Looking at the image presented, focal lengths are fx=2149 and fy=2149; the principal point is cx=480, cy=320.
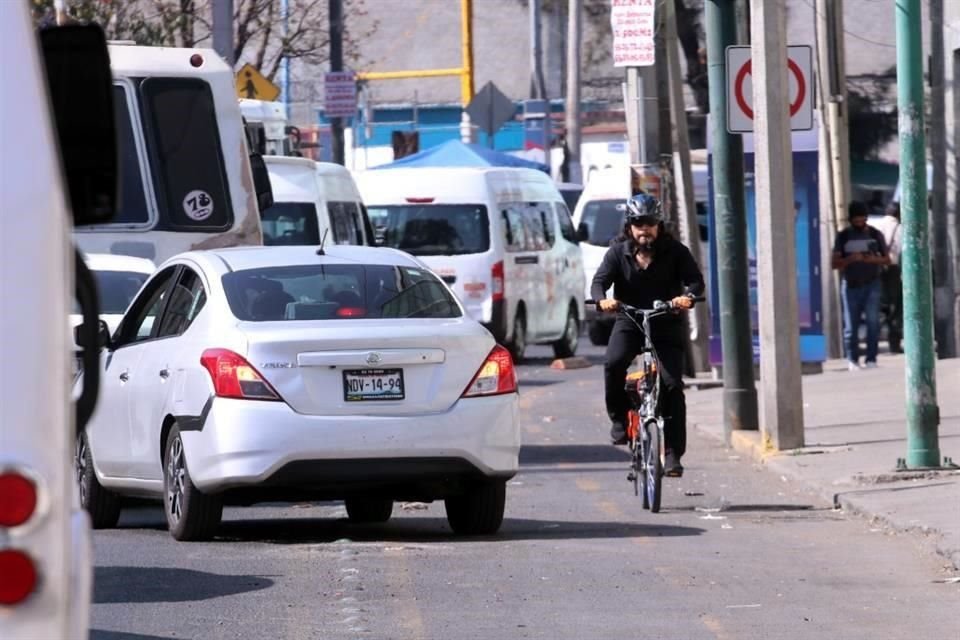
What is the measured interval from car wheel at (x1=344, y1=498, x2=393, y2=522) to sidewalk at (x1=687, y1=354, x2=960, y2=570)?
259cm

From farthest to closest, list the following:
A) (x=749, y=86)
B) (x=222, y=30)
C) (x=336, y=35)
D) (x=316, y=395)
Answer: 1. (x=336, y=35)
2. (x=222, y=30)
3. (x=749, y=86)
4. (x=316, y=395)

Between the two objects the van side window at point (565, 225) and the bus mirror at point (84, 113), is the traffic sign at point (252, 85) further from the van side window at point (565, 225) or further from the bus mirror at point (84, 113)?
the bus mirror at point (84, 113)

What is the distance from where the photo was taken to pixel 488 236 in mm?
24891

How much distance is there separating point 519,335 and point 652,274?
12.8 metres

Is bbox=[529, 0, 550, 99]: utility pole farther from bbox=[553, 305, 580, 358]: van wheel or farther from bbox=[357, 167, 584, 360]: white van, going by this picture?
bbox=[357, 167, 584, 360]: white van

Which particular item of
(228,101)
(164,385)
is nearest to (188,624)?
(164,385)

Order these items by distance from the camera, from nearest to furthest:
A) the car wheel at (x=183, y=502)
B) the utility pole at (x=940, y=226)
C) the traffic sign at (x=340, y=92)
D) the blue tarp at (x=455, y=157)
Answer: the car wheel at (x=183, y=502) → the utility pole at (x=940, y=226) → the traffic sign at (x=340, y=92) → the blue tarp at (x=455, y=157)

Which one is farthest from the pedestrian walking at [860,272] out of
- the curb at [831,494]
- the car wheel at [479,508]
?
the car wheel at [479,508]

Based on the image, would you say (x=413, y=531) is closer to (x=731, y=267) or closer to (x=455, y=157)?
(x=731, y=267)

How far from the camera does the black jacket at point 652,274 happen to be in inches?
505

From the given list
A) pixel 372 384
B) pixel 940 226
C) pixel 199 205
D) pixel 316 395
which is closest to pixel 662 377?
pixel 372 384

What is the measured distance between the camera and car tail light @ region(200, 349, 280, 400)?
10383mm

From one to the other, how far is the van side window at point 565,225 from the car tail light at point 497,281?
2462mm

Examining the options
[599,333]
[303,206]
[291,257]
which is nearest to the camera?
[291,257]
